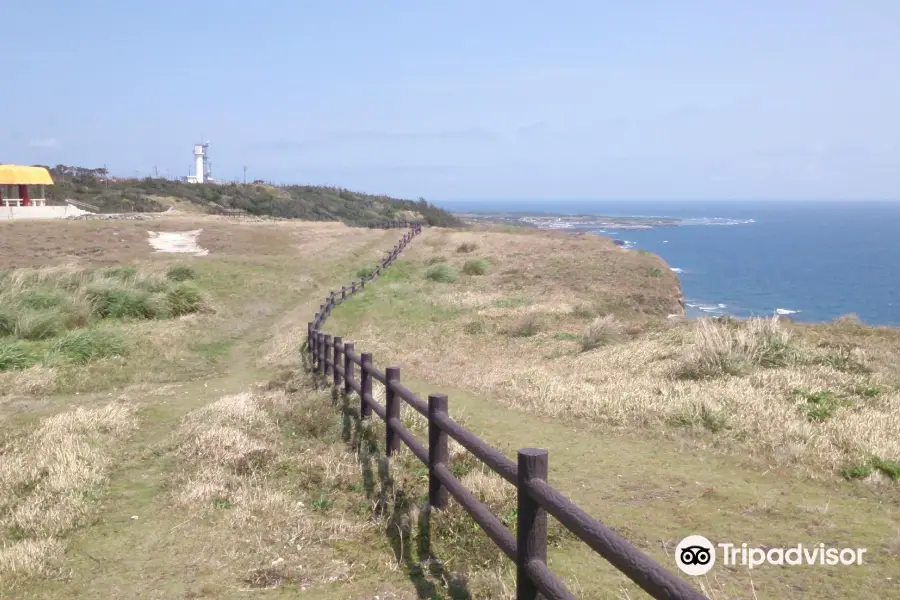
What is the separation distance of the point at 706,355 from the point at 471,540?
25.0 feet

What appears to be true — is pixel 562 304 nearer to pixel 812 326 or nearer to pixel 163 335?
pixel 812 326

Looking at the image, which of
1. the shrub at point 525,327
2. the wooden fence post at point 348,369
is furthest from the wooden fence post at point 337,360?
the shrub at point 525,327

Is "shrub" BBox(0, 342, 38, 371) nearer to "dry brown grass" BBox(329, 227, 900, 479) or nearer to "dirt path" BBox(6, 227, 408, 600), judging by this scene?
"dirt path" BBox(6, 227, 408, 600)

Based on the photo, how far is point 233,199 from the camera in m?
84.6

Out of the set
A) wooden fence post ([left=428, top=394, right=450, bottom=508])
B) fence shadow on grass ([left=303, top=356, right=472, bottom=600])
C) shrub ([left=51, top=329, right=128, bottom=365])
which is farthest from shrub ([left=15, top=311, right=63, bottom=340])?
wooden fence post ([left=428, top=394, right=450, bottom=508])

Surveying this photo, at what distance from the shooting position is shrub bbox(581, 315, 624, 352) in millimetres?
15828

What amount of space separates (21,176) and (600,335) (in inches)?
1807

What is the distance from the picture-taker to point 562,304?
23344mm

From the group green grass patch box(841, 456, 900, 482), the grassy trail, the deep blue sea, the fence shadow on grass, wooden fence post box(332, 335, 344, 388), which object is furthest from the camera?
the deep blue sea

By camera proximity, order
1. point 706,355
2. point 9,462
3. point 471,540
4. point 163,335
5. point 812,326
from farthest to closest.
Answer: point 163,335 < point 812,326 < point 706,355 < point 9,462 < point 471,540

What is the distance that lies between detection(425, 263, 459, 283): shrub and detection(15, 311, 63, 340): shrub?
15.4 metres

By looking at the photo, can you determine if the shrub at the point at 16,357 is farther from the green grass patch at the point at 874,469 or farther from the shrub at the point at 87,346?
the green grass patch at the point at 874,469

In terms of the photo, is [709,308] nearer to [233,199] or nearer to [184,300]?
[184,300]

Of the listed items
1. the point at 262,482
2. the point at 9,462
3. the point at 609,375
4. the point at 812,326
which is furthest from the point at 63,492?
the point at 812,326
